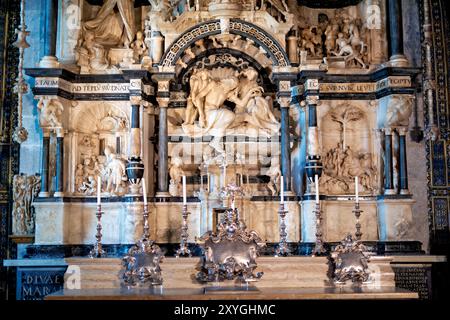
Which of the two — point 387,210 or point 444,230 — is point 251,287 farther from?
point 444,230

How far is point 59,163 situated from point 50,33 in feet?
8.85

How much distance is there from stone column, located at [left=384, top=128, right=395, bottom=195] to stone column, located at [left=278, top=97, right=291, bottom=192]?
194 cm

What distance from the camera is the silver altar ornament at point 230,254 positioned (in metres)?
8.61

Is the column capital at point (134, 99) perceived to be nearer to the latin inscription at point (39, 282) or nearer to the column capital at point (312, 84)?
the column capital at point (312, 84)

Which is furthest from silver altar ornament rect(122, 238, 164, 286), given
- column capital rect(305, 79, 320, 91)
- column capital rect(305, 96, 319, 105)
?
column capital rect(305, 79, 320, 91)

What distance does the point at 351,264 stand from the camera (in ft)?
28.5

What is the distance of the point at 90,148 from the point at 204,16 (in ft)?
11.9

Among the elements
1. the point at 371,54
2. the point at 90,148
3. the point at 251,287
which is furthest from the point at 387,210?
the point at 90,148

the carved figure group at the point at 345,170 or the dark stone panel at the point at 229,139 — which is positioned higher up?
the dark stone panel at the point at 229,139

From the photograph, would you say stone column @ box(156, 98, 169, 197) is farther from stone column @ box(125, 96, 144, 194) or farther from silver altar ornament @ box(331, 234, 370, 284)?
silver altar ornament @ box(331, 234, 370, 284)

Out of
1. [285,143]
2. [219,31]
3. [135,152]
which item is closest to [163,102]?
[135,152]

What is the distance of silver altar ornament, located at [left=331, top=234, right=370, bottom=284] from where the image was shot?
28.3ft

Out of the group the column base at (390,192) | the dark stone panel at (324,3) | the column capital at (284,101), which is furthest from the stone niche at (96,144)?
the column base at (390,192)

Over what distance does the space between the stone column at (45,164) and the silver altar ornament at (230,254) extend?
16.4ft
